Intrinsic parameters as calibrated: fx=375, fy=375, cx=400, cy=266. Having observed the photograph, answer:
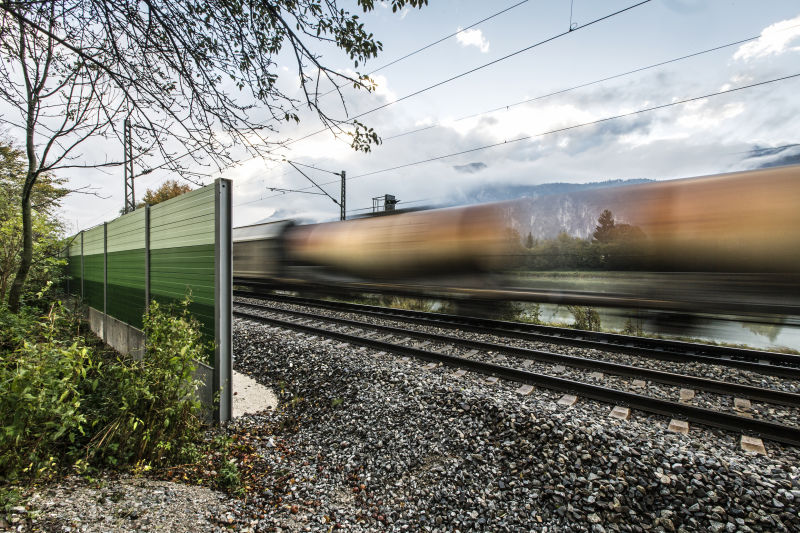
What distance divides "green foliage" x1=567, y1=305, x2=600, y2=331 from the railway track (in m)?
4.68

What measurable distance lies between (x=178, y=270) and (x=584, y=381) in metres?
6.07

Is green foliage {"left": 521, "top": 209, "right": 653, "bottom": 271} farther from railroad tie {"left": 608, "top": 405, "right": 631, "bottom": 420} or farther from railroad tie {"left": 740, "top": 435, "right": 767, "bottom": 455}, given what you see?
railroad tie {"left": 740, "top": 435, "right": 767, "bottom": 455}

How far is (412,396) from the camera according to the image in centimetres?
459

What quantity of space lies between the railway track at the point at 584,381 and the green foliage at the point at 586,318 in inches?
184

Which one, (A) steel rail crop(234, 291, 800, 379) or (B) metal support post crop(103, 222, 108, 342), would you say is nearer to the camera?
(A) steel rail crop(234, 291, 800, 379)

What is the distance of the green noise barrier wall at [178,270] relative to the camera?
176 inches

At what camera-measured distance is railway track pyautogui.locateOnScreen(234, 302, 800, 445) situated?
4.08m

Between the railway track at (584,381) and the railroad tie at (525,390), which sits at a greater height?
the railway track at (584,381)

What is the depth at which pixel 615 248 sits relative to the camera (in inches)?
320

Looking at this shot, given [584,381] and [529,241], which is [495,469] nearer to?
[584,381]

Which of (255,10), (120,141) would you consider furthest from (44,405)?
(255,10)

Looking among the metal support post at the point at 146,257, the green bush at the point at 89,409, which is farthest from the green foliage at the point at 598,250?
the metal support post at the point at 146,257

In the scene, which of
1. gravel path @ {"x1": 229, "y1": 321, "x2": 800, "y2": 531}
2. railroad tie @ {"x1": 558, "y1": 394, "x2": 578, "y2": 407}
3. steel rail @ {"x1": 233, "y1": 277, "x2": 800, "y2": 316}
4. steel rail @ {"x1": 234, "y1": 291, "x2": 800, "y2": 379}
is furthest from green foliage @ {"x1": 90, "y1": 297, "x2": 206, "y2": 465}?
steel rail @ {"x1": 233, "y1": 277, "x2": 800, "y2": 316}

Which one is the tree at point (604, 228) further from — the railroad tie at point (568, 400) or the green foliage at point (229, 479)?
the green foliage at point (229, 479)
